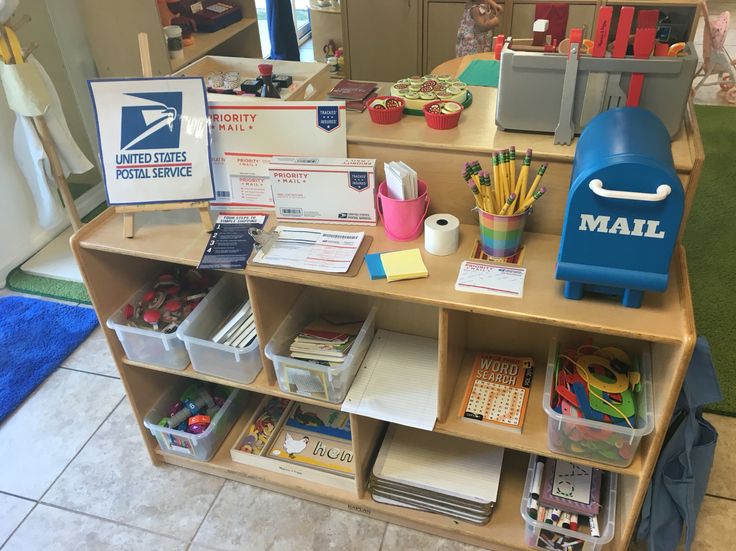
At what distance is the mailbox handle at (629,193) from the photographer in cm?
106

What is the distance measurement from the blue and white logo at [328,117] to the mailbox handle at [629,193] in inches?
24.9

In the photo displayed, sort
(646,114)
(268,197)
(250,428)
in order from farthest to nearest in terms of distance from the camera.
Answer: (250,428)
(268,197)
(646,114)

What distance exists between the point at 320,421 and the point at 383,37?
9.66 feet

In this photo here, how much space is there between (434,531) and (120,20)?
8.02 ft

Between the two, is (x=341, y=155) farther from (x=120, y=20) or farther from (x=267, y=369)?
(x=120, y=20)

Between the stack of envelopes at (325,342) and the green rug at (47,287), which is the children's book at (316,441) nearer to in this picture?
the stack of envelopes at (325,342)

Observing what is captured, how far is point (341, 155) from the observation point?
1.52 m

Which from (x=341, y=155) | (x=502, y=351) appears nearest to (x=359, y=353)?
(x=502, y=351)

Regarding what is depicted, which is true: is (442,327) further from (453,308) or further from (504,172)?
(504,172)

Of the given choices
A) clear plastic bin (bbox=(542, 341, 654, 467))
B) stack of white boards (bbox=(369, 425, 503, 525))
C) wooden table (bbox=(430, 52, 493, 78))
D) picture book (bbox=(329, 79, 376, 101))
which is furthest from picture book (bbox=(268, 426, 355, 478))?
wooden table (bbox=(430, 52, 493, 78))

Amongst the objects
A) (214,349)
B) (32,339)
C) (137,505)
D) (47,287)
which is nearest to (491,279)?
(214,349)

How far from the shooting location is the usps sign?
147 centimetres

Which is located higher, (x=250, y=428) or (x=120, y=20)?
(x=120, y=20)

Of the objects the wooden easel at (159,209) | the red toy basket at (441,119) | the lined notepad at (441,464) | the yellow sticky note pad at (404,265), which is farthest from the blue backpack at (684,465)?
the wooden easel at (159,209)
